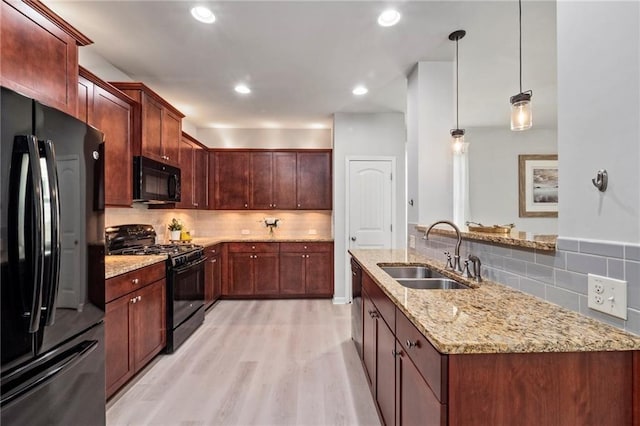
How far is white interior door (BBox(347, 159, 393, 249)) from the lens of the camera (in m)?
4.55

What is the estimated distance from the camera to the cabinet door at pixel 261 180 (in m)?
4.98

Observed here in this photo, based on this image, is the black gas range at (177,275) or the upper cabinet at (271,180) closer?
the black gas range at (177,275)

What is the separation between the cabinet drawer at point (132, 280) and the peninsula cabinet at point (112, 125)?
66 cm

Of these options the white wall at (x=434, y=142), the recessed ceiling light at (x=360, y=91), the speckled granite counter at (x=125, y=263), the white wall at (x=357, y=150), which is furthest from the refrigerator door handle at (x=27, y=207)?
the white wall at (x=357, y=150)

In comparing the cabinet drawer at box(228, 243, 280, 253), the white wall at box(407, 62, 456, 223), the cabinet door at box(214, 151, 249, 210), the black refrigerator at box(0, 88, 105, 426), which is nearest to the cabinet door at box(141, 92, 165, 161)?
the black refrigerator at box(0, 88, 105, 426)

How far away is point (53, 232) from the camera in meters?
1.26

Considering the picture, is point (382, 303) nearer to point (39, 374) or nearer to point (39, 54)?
point (39, 374)

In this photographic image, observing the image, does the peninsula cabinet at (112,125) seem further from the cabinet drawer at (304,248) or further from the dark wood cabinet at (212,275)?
the cabinet drawer at (304,248)

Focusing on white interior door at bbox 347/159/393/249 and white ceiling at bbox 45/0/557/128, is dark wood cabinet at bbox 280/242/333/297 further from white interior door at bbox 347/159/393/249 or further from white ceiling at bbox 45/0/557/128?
white ceiling at bbox 45/0/557/128

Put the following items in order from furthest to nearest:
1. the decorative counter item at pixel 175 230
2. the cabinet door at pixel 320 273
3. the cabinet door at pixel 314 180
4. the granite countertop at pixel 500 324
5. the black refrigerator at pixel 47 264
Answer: the cabinet door at pixel 314 180
the cabinet door at pixel 320 273
the decorative counter item at pixel 175 230
the black refrigerator at pixel 47 264
the granite countertop at pixel 500 324

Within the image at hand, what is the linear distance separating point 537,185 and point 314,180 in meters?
3.90

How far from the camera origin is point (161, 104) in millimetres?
3254

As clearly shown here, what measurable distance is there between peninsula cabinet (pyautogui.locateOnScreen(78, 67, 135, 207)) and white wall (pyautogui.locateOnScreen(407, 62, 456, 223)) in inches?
106

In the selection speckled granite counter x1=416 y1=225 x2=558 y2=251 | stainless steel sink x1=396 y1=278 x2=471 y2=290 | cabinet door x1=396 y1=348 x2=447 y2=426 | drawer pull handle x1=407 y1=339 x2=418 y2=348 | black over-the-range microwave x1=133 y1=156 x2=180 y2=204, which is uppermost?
black over-the-range microwave x1=133 y1=156 x2=180 y2=204
